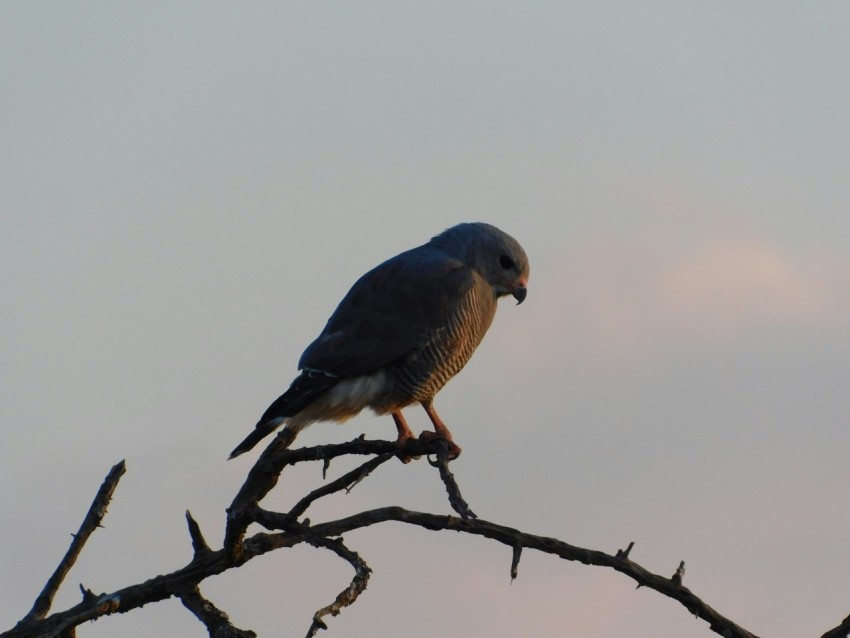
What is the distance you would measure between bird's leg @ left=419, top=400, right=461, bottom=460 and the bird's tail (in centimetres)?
92

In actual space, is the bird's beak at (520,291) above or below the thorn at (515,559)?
above

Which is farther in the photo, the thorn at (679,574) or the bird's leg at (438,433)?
the bird's leg at (438,433)

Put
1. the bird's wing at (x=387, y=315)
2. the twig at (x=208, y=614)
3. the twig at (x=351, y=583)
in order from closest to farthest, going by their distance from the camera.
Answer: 1. the twig at (x=351, y=583)
2. the twig at (x=208, y=614)
3. the bird's wing at (x=387, y=315)

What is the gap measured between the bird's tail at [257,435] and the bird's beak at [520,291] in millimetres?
2323

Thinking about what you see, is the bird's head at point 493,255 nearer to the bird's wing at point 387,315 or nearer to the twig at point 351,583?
the bird's wing at point 387,315

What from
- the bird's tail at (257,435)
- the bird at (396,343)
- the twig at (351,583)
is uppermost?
the bird at (396,343)

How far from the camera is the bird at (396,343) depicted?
8727mm

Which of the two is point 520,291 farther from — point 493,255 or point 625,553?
point 625,553

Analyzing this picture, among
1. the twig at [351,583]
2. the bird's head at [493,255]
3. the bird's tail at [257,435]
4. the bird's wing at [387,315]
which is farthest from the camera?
the bird's head at [493,255]

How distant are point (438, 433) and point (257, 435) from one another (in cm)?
128

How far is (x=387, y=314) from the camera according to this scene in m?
9.05

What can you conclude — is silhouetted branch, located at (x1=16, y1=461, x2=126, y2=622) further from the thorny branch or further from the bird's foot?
the bird's foot

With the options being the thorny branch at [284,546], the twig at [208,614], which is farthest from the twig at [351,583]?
the twig at [208,614]

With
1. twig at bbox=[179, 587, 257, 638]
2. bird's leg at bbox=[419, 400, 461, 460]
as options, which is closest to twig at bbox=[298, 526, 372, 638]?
twig at bbox=[179, 587, 257, 638]
